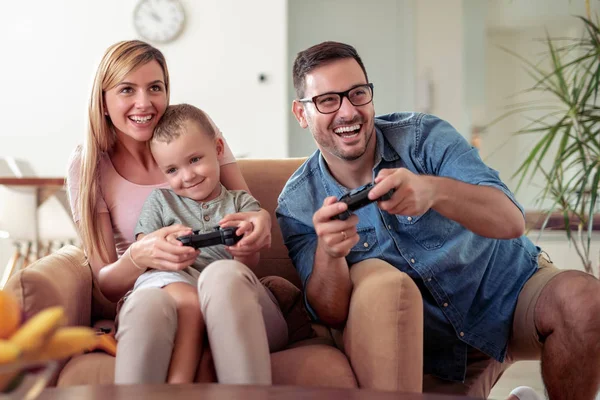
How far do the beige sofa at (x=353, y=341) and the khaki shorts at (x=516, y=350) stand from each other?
0.31m

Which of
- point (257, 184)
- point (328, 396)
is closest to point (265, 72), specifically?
point (257, 184)

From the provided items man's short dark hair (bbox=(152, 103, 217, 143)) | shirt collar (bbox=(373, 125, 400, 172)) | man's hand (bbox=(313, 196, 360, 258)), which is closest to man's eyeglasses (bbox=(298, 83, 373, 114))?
shirt collar (bbox=(373, 125, 400, 172))

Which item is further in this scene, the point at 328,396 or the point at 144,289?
the point at 144,289

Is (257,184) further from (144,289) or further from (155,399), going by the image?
(155,399)

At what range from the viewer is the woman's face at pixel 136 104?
73.7 inches

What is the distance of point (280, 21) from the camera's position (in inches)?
219

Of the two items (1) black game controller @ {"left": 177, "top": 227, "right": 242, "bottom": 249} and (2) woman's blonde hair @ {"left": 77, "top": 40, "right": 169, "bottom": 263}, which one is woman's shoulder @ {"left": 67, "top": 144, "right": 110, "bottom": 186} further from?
(1) black game controller @ {"left": 177, "top": 227, "right": 242, "bottom": 249}

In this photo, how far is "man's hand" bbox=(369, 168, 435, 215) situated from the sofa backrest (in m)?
0.76

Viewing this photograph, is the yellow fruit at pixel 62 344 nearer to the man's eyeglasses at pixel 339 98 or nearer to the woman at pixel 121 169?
the woman at pixel 121 169

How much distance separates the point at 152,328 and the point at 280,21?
444 centimetres

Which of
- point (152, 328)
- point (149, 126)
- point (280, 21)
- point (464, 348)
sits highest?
point (280, 21)

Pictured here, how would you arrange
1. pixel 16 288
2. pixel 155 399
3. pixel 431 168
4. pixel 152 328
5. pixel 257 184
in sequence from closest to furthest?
pixel 155 399
pixel 152 328
pixel 16 288
pixel 431 168
pixel 257 184

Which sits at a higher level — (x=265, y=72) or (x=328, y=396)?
(x=265, y=72)

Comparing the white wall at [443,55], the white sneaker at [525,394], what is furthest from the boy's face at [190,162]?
the white wall at [443,55]
